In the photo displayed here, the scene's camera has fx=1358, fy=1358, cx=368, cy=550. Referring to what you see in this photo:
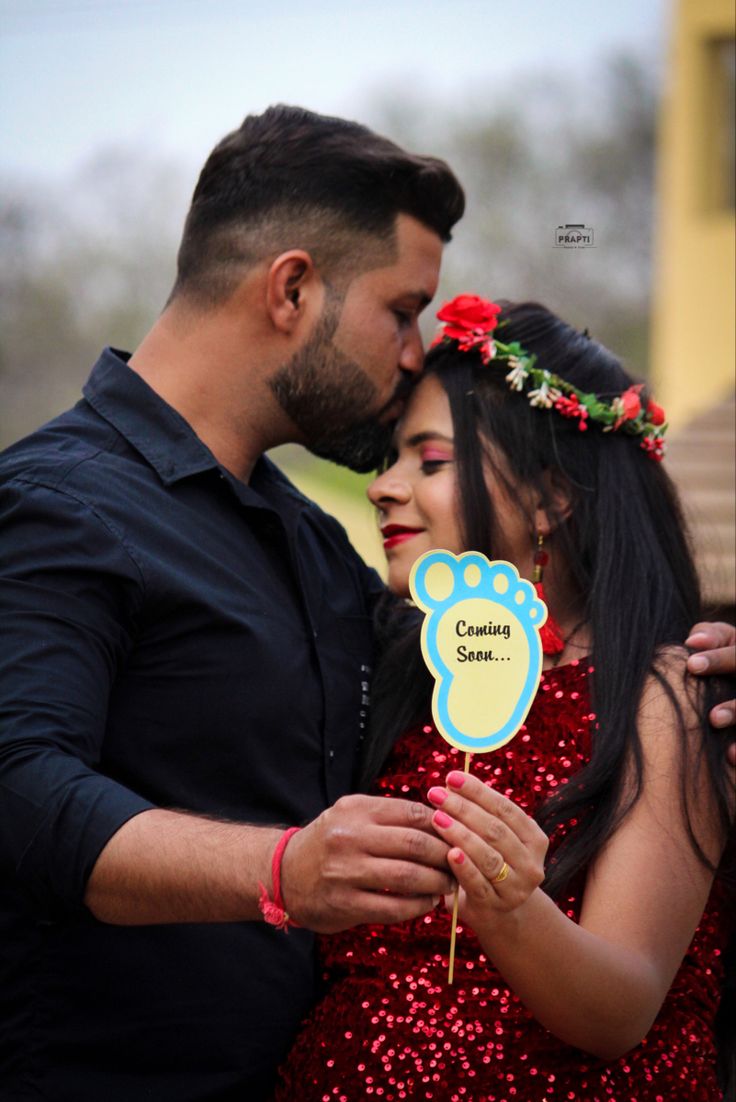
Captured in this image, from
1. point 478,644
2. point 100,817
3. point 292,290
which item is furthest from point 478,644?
point 292,290

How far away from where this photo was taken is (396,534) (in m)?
2.22

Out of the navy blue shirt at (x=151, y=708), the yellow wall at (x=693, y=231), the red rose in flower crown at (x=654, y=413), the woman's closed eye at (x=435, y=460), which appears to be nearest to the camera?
the navy blue shirt at (x=151, y=708)

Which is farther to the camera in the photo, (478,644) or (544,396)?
(544,396)

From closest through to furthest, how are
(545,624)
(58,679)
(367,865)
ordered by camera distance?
(367,865), (58,679), (545,624)

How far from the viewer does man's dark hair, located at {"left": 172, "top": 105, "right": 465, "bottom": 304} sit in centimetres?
235

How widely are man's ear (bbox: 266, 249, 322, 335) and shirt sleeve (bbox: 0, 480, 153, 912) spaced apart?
60 centimetres

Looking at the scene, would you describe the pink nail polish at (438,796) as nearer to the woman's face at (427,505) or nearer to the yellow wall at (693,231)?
the woman's face at (427,505)

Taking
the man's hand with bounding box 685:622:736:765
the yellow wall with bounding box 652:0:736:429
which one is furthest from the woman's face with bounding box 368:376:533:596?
the yellow wall with bounding box 652:0:736:429

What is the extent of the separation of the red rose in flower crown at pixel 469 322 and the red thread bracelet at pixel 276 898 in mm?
1021

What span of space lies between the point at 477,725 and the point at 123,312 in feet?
19.1

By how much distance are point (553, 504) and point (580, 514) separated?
0.05 m

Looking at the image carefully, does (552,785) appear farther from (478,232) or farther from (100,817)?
(478,232)

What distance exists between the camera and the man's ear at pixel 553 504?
7.31ft

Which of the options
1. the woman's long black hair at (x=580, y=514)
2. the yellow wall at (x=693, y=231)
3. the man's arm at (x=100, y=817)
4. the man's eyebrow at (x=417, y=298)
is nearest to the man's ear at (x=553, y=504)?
the woman's long black hair at (x=580, y=514)
